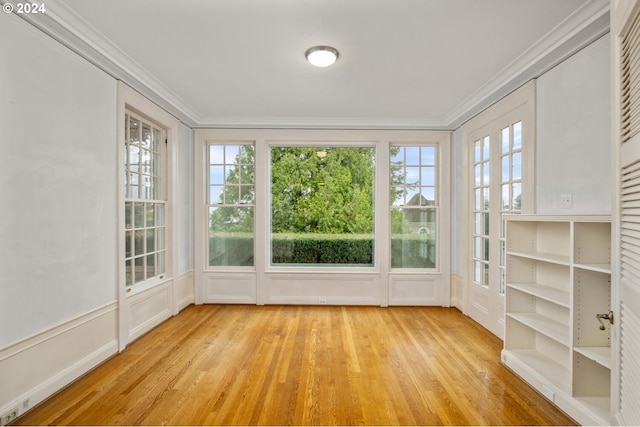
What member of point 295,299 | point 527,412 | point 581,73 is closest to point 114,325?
Result: point 295,299

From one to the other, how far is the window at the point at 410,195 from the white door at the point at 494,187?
0.65 meters

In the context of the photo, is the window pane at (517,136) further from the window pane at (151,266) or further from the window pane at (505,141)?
the window pane at (151,266)

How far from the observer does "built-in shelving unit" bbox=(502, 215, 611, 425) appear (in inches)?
80.7

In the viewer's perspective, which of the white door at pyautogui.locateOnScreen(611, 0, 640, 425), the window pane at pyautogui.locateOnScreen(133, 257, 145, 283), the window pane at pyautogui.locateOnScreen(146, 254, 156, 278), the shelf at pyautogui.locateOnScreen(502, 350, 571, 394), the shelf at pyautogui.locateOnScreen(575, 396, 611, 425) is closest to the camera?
the white door at pyautogui.locateOnScreen(611, 0, 640, 425)

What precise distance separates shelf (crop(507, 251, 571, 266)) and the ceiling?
1.68 metres

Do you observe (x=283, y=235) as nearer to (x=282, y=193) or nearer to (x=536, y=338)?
(x=282, y=193)

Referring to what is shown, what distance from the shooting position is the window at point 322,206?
4.72 meters

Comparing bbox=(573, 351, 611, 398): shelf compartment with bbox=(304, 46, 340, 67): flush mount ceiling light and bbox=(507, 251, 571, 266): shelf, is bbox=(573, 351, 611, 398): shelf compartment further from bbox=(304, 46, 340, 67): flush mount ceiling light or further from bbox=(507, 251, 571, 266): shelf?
bbox=(304, 46, 340, 67): flush mount ceiling light

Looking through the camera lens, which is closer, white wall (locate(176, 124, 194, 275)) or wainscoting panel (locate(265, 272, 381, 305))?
white wall (locate(176, 124, 194, 275))

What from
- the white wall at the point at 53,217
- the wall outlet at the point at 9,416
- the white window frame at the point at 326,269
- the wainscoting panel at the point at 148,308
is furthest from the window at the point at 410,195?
the wall outlet at the point at 9,416

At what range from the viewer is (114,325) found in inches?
116

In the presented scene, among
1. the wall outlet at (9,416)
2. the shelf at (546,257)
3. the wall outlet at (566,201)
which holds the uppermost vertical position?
the wall outlet at (566,201)

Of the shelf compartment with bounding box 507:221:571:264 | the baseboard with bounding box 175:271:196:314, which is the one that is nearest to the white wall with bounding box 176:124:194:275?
the baseboard with bounding box 175:271:196:314

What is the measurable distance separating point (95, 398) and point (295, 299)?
270 centimetres
